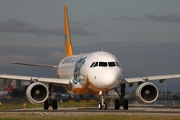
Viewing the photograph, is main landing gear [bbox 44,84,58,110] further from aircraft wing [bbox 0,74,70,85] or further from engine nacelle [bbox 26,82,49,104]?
engine nacelle [bbox 26,82,49,104]

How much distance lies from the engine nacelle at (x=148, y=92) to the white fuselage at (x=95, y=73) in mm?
3234

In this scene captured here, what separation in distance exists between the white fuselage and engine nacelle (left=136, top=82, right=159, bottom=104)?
10.6 ft

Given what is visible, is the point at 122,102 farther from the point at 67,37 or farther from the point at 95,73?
the point at 67,37

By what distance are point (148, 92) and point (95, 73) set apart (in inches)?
194

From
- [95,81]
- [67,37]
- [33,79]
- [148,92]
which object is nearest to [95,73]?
[95,81]

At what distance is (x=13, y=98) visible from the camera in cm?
6744

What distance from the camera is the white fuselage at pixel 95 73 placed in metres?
37.4

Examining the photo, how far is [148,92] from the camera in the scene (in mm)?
40781

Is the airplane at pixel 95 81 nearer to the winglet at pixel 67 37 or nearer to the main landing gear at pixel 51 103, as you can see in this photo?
the main landing gear at pixel 51 103

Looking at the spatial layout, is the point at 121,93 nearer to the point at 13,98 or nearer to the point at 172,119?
the point at 172,119

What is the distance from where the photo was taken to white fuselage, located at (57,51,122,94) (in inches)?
1473

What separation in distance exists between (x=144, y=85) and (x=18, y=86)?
3419 centimetres

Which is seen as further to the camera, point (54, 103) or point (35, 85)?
point (54, 103)

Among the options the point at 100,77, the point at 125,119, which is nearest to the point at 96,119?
the point at 125,119
